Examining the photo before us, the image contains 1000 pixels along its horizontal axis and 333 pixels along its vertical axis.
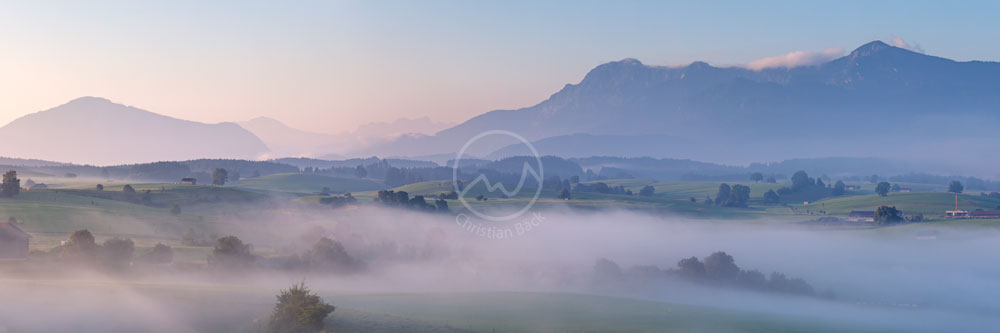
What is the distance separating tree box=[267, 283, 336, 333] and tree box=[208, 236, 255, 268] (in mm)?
50178

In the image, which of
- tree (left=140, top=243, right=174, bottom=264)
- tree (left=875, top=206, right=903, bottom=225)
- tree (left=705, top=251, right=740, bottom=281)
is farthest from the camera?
tree (left=875, top=206, right=903, bottom=225)

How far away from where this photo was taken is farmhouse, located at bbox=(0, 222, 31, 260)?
295ft

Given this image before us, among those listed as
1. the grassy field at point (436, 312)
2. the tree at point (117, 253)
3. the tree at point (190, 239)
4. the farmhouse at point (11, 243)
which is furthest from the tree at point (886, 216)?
the farmhouse at point (11, 243)

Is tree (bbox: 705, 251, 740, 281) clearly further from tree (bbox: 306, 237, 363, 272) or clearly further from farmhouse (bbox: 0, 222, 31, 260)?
farmhouse (bbox: 0, 222, 31, 260)

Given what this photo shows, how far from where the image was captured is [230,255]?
9956 centimetres

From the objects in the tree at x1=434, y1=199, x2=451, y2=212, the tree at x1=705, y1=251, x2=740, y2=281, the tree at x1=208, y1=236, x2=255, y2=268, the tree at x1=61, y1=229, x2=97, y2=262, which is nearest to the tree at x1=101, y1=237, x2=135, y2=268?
the tree at x1=61, y1=229, x2=97, y2=262

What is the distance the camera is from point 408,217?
172125 mm

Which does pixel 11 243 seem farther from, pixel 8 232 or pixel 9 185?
pixel 9 185

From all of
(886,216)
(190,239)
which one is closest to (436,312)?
(190,239)

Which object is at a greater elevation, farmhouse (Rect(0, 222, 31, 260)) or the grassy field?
farmhouse (Rect(0, 222, 31, 260))

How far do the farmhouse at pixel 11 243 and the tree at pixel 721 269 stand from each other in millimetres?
89665

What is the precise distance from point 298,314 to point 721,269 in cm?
7911

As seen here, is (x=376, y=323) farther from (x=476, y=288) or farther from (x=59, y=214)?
(x=59, y=214)

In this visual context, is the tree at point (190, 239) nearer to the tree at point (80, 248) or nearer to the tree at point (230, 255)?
the tree at point (230, 255)
